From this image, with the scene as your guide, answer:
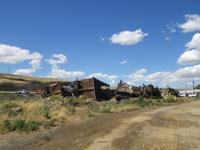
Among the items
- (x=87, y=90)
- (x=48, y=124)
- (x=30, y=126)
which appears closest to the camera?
(x=30, y=126)

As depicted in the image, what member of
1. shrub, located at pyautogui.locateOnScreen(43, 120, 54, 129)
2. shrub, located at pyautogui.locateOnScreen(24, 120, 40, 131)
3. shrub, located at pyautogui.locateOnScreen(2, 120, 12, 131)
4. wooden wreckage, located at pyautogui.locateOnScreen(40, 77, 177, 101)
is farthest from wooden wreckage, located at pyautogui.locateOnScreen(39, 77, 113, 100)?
shrub, located at pyautogui.locateOnScreen(2, 120, 12, 131)

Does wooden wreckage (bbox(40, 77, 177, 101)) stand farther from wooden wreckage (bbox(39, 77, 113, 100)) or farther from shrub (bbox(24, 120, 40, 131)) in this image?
shrub (bbox(24, 120, 40, 131))

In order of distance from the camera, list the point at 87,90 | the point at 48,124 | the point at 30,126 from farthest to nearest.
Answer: the point at 87,90, the point at 48,124, the point at 30,126

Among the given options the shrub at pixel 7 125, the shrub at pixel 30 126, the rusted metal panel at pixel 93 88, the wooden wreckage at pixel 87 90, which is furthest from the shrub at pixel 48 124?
the rusted metal panel at pixel 93 88

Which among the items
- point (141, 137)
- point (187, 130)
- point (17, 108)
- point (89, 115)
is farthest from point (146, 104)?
point (141, 137)

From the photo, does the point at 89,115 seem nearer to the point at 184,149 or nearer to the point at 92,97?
the point at 184,149

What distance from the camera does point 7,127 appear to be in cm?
1809

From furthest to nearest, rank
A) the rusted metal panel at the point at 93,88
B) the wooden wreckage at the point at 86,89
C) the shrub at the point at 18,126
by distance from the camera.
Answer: the wooden wreckage at the point at 86,89
the rusted metal panel at the point at 93,88
the shrub at the point at 18,126

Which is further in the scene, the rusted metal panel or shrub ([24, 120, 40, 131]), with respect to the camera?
the rusted metal panel

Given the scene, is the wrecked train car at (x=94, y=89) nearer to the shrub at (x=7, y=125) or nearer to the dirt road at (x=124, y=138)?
the dirt road at (x=124, y=138)

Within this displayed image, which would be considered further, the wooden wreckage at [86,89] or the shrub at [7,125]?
the wooden wreckage at [86,89]

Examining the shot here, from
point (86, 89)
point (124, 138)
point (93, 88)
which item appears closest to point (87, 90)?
point (86, 89)

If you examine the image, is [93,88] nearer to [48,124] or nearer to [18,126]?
[48,124]

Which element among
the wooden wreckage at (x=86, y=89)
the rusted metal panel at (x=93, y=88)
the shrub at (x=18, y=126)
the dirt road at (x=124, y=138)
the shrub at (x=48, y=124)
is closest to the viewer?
the dirt road at (x=124, y=138)
